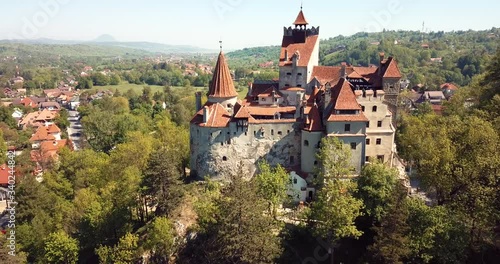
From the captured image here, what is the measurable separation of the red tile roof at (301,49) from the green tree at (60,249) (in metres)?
37.9

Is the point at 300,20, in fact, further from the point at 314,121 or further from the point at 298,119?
the point at 314,121

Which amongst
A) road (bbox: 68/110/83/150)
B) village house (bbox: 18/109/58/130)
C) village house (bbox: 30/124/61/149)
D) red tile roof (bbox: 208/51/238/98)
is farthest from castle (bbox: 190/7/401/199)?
village house (bbox: 18/109/58/130)

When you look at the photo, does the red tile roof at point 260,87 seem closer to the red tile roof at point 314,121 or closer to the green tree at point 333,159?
the red tile roof at point 314,121

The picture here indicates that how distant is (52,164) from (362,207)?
62.1m

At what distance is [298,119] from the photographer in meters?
52.3

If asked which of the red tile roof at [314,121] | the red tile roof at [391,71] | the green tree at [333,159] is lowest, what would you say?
the green tree at [333,159]

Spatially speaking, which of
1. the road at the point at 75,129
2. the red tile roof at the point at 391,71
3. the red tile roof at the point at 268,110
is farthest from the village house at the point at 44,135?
the red tile roof at the point at 391,71

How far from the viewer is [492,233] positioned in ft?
122

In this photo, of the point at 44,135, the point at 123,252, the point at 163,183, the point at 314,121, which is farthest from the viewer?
the point at 44,135

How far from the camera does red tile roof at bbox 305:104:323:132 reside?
50000 mm

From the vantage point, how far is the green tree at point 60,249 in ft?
151

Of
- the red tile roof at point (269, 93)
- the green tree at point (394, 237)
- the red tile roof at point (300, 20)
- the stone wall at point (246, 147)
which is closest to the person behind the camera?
the green tree at point (394, 237)

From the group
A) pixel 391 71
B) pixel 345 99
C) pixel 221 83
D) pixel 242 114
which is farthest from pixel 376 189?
pixel 221 83

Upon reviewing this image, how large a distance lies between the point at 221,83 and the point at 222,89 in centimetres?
94
